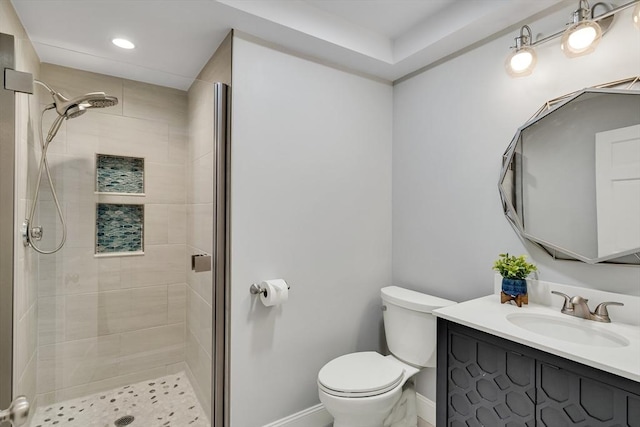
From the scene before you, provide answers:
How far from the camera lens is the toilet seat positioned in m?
1.62

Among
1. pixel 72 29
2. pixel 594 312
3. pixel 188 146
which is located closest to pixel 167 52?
pixel 72 29

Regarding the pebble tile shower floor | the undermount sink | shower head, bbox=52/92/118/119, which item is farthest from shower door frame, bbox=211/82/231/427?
the undermount sink

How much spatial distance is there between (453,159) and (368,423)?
1581 mm

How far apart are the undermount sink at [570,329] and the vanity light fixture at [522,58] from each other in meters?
1.18

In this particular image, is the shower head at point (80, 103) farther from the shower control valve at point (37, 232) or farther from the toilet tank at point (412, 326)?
the toilet tank at point (412, 326)

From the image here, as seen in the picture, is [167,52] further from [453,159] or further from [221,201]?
[453,159]

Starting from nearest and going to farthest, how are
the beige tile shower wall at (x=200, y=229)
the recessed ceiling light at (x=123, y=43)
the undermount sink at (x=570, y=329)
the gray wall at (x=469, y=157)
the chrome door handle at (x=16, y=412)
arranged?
the chrome door handle at (x=16, y=412) → the undermount sink at (x=570, y=329) → the gray wall at (x=469, y=157) → the beige tile shower wall at (x=200, y=229) → the recessed ceiling light at (x=123, y=43)

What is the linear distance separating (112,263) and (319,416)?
1525 mm

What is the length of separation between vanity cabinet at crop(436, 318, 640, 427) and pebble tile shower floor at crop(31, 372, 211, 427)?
121cm

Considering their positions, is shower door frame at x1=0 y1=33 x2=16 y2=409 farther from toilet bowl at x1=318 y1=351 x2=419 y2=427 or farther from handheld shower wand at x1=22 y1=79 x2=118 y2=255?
toilet bowl at x1=318 y1=351 x2=419 y2=427

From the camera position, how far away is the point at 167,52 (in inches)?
80.0

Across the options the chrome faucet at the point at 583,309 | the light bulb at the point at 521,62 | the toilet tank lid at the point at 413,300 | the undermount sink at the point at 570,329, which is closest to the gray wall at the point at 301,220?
the toilet tank lid at the point at 413,300

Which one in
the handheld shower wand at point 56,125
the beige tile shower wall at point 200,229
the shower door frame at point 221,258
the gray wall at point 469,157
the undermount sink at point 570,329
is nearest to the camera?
the handheld shower wand at point 56,125

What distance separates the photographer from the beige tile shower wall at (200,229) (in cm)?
157
